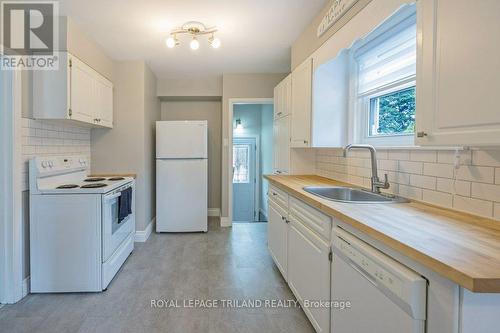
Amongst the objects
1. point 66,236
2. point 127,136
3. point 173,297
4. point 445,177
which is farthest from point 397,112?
point 127,136

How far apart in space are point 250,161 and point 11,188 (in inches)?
186

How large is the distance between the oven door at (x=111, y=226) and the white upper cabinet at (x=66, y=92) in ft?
2.69

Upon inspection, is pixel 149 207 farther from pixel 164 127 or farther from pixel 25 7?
pixel 25 7

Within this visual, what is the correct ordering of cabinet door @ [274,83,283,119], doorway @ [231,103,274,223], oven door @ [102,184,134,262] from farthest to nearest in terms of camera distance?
doorway @ [231,103,274,223], cabinet door @ [274,83,283,119], oven door @ [102,184,134,262]

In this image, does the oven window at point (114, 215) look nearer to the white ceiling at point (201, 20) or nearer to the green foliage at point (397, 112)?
the white ceiling at point (201, 20)

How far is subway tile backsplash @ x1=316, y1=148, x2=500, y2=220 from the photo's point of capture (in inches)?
49.1

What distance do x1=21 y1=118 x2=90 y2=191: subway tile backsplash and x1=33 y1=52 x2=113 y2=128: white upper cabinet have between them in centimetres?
14

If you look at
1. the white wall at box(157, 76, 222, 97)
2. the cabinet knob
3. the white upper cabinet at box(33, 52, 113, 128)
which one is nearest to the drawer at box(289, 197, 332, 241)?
the cabinet knob

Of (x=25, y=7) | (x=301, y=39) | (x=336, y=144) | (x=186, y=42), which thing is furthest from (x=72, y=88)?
(x=336, y=144)

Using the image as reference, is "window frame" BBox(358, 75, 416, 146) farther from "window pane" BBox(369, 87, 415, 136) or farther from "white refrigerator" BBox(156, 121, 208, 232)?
"white refrigerator" BBox(156, 121, 208, 232)

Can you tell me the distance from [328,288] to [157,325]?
123cm

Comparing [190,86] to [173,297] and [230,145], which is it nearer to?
[230,145]

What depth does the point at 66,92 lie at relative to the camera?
8.25ft

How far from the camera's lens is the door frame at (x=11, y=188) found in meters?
2.16
